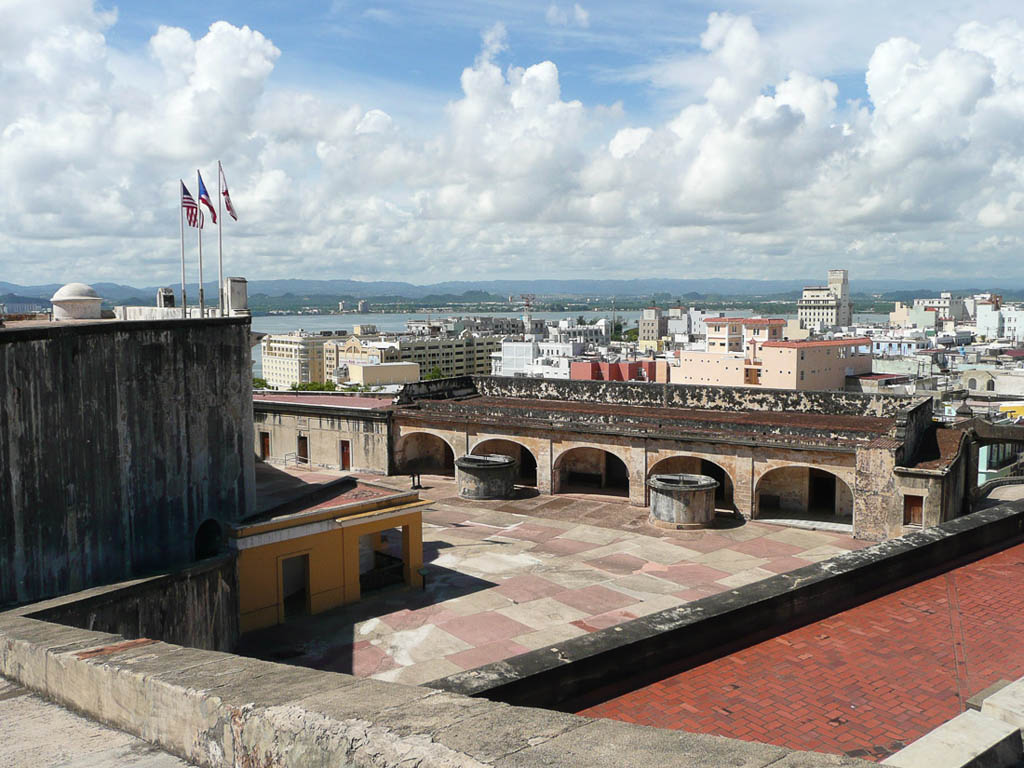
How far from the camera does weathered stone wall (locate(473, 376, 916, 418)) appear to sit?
34.5m

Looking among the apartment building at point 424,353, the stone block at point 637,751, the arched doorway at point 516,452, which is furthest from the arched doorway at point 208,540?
the apartment building at point 424,353

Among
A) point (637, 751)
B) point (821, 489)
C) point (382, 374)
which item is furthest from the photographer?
point (382, 374)

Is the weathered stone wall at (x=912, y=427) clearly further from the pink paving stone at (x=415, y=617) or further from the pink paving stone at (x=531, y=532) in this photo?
the pink paving stone at (x=415, y=617)

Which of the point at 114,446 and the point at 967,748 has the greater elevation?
the point at 114,446

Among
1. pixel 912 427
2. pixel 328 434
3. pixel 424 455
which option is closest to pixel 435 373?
pixel 424 455

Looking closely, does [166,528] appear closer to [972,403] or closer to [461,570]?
[461,570]

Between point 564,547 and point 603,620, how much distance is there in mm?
6607

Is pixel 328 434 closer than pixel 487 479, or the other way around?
pixel 487 479

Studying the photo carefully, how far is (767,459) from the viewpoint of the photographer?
1163 inches

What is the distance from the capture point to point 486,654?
60.1 ft

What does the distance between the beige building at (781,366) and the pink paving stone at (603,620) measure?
57.4m

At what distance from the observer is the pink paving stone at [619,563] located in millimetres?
24703

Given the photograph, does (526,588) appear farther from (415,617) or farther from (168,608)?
(168,608)

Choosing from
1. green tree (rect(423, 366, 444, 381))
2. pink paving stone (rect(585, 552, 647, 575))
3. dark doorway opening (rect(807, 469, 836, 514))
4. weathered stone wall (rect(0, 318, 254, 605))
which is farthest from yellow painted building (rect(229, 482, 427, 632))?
green tree (rect(423, 366, 444, 381))
